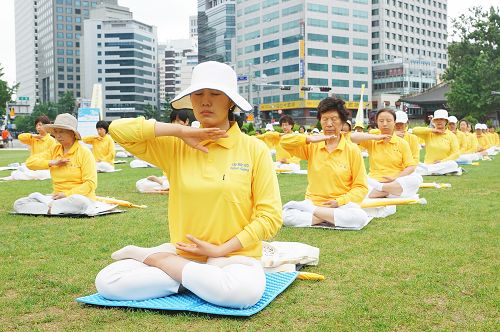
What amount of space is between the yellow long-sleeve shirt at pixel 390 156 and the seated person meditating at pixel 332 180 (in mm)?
2488

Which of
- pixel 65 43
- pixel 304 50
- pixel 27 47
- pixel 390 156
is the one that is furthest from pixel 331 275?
pixel 27 47

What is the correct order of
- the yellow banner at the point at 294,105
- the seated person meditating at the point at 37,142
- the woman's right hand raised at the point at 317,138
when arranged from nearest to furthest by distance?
the woman's right hand raised at the point at 317,138
the seated person meditating at the point at 37,142
the yellow banner at the point at 294,105

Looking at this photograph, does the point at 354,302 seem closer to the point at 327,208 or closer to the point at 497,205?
the point at 327,208

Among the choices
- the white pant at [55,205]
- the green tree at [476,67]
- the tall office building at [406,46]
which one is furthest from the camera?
the tall office building at [406,46]

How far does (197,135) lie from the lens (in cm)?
409

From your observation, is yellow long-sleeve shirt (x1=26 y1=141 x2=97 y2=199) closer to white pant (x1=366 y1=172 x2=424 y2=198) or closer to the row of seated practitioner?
the row of seated practitioner

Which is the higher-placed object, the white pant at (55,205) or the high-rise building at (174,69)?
the high-rise building at (174,69)

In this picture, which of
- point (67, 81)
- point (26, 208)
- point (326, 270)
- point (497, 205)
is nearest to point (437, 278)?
point (326, 270)

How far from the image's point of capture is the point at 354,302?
430 cm

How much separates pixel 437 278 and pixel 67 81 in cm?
13040

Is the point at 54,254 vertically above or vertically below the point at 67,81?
below

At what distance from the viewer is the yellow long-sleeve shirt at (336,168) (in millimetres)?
7477

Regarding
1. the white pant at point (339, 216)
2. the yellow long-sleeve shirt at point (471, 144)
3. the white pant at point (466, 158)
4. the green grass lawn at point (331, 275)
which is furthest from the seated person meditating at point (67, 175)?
the yellow long-sleeve shirt at point (471, 144)

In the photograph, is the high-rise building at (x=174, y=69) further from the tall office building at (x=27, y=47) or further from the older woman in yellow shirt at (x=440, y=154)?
the older woman in yellow shirt at (x=440, y=154)
